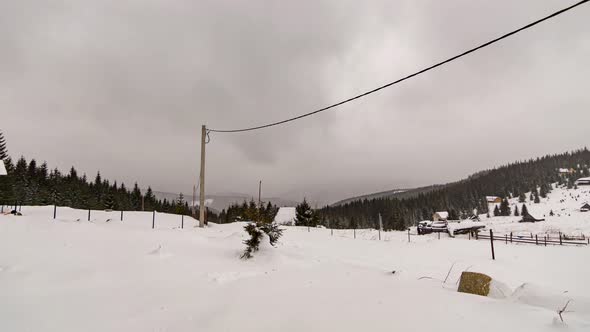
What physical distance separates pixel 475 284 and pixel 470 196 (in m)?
162

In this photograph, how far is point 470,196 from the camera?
14175 centimetres

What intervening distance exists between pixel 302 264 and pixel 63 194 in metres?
76.0

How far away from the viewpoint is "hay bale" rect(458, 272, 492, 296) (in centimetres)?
567

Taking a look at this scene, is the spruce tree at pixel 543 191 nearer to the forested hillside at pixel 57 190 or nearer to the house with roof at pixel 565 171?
the house with roof at pixel 565 171

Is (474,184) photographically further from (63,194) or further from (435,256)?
(63,194)

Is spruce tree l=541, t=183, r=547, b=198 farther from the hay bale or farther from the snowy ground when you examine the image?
the hay bale

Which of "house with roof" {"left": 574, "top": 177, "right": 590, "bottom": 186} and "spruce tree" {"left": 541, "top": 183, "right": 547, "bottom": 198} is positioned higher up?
"house with roof" {"left": 574, "top": 177, "right": 590, "bottom": 186}

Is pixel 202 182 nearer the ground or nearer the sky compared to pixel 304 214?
nearer the sky

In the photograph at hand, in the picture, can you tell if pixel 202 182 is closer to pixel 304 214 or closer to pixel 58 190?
pixel 304 214

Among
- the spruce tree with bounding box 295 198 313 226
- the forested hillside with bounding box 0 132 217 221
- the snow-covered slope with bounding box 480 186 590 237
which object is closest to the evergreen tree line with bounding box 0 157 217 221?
the forested hillside with bounding box 0 132 217 221

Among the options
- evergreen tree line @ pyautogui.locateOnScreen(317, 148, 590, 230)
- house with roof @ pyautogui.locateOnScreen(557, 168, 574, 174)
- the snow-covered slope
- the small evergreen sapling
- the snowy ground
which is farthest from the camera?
house with roof @ pyautogui.locateOnScreen(557, 168, 574, 174)

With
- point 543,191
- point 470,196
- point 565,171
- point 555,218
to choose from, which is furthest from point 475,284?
point 565,171

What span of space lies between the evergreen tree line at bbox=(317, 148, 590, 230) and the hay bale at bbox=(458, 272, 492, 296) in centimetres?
8544

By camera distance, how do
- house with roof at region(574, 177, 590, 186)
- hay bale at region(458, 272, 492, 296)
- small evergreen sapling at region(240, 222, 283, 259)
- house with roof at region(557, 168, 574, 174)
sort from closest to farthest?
hay bale at region(458, 272, 492, 296)
small evergreen sapling at region(240, 222, 283, 259)
house with roof at region(574, 177, 590, 186)
house with roof at region(557, 168, 574, 174)
